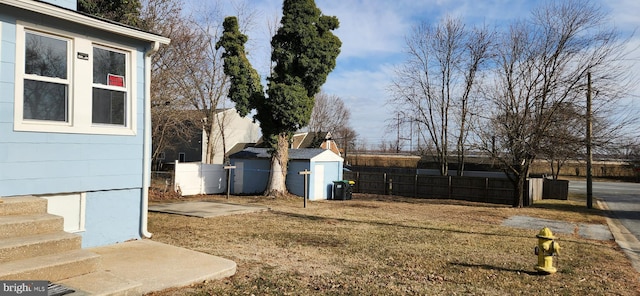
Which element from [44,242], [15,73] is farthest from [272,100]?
[44,242]

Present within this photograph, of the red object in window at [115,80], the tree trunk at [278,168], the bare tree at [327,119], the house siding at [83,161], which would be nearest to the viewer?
the house siding at [83,161]

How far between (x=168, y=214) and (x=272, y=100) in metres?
7.39

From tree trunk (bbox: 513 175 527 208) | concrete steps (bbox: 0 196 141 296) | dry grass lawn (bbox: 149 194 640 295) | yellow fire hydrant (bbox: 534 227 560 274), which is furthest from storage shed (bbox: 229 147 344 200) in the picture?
concrete steps (bbox: 0 196 141 296)

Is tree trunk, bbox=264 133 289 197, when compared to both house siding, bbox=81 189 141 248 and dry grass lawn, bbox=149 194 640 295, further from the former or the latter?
house siding, bbox=81 189 141 248

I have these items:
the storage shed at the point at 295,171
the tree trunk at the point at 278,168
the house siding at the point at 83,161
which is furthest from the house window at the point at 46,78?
the storage shed at the point at 295,171

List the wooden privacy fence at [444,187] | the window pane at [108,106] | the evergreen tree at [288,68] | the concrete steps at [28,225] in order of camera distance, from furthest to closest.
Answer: the wooden privacy fence at [444,187] → the evergreen tree at [288,68] → the window pane at [108,106] → the concrete steps at [28,225]

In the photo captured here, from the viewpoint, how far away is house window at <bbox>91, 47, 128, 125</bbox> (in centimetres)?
644

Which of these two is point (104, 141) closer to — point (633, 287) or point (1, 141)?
point (1, 141)

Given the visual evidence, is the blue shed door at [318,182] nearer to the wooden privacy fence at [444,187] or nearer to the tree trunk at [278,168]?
the tree trunk at [278,168]

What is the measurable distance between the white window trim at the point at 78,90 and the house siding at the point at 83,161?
0.06 meters

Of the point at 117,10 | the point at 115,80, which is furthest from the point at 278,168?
the point at 115,80

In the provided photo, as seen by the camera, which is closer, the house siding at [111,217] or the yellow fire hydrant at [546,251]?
the yellow fire hydrant at [546,251]

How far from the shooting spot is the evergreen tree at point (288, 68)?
1750 cm

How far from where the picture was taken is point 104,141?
6.50 metres
